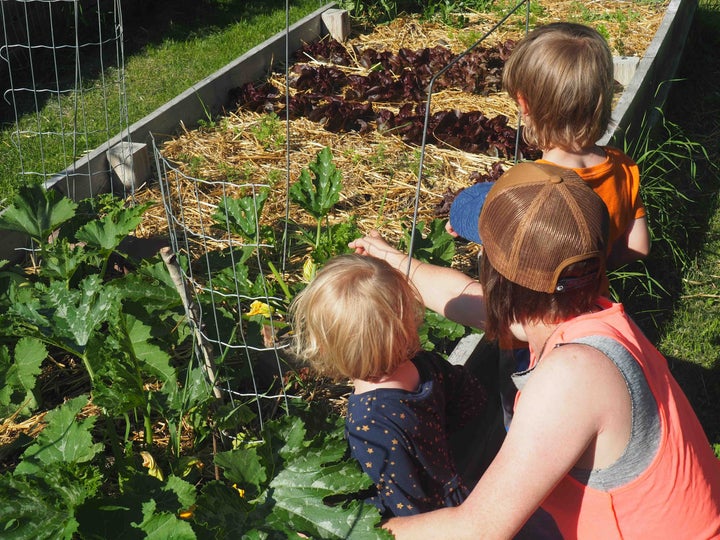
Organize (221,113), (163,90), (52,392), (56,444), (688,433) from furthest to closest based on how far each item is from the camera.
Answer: (163,90)
(221,113)
(52,392)
(56,444)
(688,433)

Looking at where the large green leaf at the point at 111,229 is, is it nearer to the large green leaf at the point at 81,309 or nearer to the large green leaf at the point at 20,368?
the large green leaf at the point at 81,309

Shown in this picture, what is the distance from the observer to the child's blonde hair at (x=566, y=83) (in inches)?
121

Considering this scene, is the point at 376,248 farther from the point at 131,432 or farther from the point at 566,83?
the point at 131,432

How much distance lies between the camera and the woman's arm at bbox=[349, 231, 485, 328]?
2932 mm

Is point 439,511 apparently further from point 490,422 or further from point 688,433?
point 490,422

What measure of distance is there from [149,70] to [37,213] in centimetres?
370

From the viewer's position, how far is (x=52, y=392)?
3.54m

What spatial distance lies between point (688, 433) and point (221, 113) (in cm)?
462

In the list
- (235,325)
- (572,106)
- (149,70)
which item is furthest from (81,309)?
(149,70)

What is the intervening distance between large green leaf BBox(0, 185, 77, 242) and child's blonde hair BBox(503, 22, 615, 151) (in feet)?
6.68

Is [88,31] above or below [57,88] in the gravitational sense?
below

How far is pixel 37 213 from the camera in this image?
3756 mm

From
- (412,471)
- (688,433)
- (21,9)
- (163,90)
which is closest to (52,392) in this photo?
(412,471)

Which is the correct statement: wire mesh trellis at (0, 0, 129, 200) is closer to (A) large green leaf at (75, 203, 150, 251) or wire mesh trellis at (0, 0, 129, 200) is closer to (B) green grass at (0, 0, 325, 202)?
(B) green grass at (0, 0, 325, 202)
